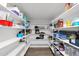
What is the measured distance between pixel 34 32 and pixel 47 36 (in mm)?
928

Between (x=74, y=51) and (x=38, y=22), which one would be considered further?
(x=38, y=22)

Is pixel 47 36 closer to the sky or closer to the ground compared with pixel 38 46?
closer to the sky

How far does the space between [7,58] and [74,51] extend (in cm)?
187

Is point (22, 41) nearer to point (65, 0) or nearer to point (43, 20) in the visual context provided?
point (43, 20)

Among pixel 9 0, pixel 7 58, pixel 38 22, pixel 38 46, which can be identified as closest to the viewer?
pixel 7 58

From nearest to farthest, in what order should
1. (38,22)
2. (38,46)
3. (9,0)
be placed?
(9,0) < (38,46) < (38,22)

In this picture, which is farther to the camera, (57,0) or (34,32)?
(34,32)

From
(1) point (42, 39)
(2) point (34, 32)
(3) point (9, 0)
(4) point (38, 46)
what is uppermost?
(3) point (9, 0)

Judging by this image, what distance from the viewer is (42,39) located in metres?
6.80

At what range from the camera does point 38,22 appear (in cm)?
720

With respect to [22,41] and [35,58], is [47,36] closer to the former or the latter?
[22,41]

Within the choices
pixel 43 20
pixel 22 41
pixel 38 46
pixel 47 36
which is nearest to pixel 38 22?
pixel 43 20

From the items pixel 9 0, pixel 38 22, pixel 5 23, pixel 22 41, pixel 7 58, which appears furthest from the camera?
pixel 38 22

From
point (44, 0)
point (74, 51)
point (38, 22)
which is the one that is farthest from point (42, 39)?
point (44, 0)
